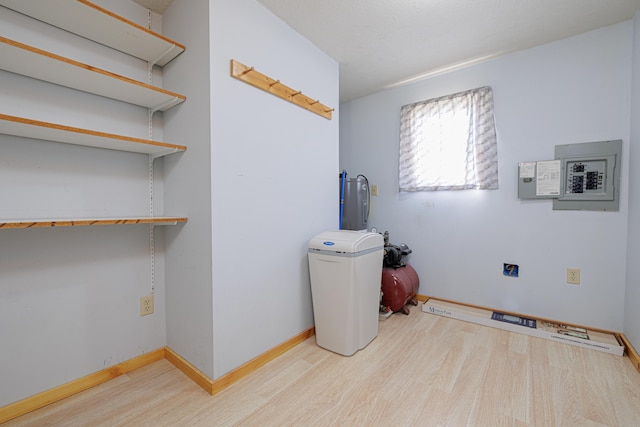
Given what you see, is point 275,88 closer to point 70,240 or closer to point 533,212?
point 70,240

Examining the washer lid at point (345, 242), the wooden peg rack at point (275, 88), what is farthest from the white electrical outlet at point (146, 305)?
the wooden peg rack at point (275, 88)

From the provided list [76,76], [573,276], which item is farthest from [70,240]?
[573,276]

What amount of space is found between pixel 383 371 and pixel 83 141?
2098 mm

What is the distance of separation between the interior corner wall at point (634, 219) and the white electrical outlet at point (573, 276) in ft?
0.82

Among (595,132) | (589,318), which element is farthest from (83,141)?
(589,318)

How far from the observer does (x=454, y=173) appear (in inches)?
98.5

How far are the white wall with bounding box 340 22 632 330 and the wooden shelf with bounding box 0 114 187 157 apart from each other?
2293 millimetres

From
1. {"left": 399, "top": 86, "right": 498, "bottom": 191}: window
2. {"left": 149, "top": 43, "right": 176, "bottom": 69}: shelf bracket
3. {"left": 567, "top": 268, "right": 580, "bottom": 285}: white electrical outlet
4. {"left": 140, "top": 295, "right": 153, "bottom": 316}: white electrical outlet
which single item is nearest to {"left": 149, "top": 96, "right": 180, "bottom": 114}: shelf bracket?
{"left": 149, "top": 43, "right": 176, "bottom": 69}: shelf bracket

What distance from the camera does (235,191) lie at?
150cm

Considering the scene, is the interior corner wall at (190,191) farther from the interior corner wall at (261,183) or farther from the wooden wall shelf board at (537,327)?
the wooden wall shelf board at (537,327)

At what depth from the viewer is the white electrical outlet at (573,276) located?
201cm

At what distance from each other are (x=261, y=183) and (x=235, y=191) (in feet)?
0.63

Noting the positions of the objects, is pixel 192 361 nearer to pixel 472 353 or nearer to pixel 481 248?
pixel 472 353

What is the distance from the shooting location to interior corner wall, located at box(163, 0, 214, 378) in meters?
1.41
